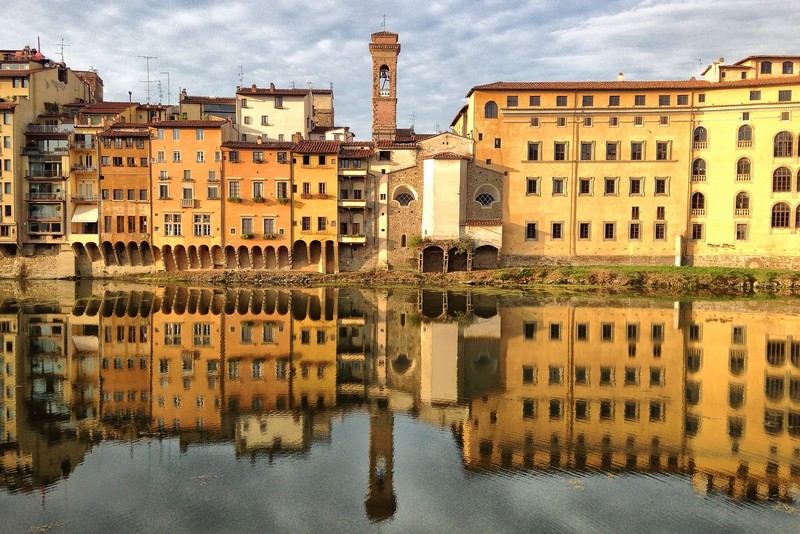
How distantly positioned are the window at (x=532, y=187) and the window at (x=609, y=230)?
A: 21.7ft

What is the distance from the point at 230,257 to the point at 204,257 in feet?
8.01

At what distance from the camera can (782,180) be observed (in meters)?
49.2

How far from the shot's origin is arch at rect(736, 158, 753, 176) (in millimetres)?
49594

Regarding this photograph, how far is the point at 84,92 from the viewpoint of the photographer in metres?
66.4

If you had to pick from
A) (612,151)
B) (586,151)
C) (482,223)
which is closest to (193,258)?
(482,223)

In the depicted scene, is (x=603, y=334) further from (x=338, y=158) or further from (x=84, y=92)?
(x=84, y=92)

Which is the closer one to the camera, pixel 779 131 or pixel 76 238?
pixel 779 131

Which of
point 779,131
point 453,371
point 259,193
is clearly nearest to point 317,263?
point 259,193

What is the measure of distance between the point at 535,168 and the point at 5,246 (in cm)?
4750

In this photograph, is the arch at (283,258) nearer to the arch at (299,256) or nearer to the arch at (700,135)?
the arch at (299,256)

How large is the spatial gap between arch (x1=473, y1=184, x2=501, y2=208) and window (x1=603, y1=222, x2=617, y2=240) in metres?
9.73

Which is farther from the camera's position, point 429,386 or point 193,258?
point 193,258

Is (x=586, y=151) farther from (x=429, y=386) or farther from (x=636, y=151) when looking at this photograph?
(x=429, y=386)

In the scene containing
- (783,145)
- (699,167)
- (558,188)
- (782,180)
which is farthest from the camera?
(558,188)
